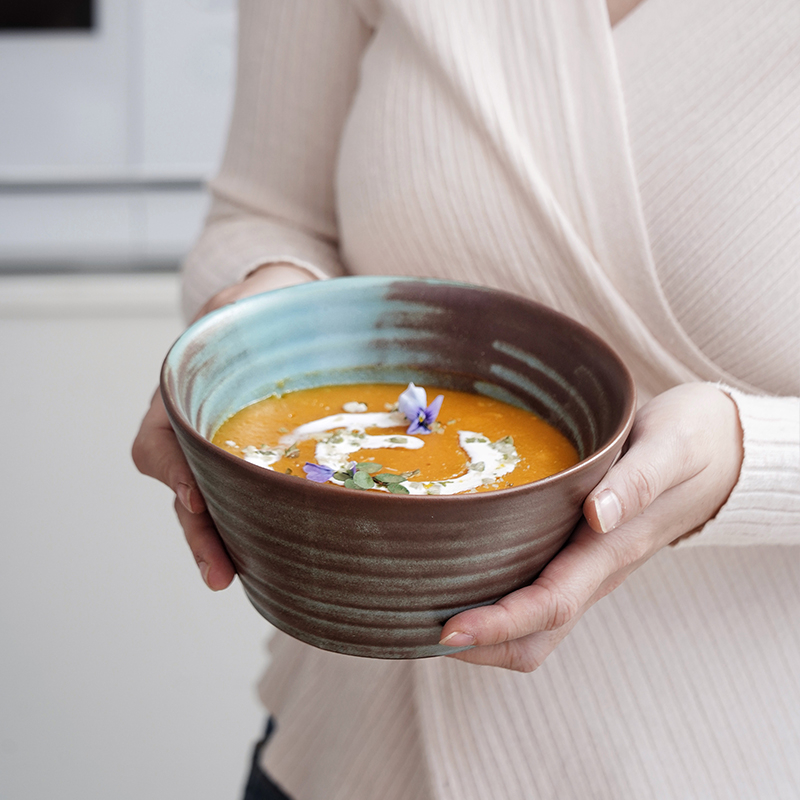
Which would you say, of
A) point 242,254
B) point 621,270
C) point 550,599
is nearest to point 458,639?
point 550,599

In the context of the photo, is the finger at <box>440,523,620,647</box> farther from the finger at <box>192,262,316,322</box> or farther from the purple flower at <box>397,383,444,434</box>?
the finger at <box>192,262,316,322</box>

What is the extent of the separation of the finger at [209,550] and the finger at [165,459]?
0.01 metres

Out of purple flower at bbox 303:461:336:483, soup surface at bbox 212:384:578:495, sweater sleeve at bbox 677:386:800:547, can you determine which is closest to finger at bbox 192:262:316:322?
soup surface at bbox 212:384:578:495

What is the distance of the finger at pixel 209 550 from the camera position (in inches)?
18.3

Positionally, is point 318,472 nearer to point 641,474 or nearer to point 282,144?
point 641,474

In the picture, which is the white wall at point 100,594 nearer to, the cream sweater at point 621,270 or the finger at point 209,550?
the cream sweater at point 621,270

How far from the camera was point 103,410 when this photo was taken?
5.84ft

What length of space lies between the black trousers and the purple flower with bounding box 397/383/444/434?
0.52 metres

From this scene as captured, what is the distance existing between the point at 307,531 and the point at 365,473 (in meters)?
0.07

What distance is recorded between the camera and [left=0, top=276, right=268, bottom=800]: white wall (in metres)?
1.59

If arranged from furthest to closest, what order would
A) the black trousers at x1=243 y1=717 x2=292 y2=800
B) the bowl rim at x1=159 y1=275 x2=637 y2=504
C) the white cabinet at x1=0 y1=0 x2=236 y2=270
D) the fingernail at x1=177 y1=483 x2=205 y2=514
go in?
the white cabinet at x1=0 y1=0 x2=236 y2=270 → the black trousers at x1=243 y1=717 x2=292 y2=800 → the fingernail at x1=177 y1=483 x2=205 y2=514 → the bowl rim at x1=159 y1=275 x2=637 y2=504

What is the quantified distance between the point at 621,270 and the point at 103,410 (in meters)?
1.46

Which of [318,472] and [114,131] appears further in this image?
[114,131]

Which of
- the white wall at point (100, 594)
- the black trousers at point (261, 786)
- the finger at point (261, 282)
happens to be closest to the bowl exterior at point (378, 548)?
the finger at point (261, 282)
